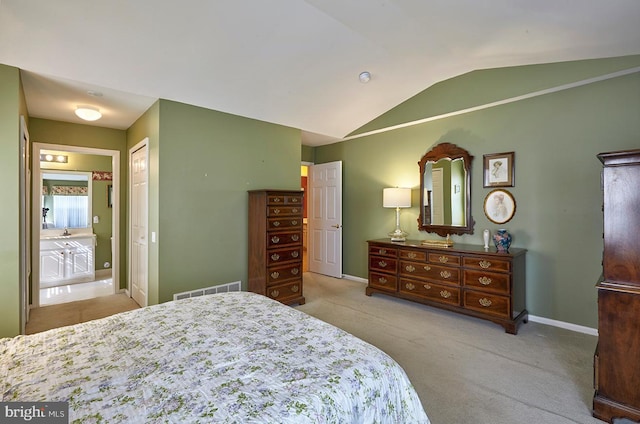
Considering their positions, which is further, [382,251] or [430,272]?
[382,251]

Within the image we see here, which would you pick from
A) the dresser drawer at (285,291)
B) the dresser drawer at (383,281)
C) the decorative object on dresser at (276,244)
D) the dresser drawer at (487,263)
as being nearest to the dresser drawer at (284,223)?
the decorative object on dresser at (276,244)

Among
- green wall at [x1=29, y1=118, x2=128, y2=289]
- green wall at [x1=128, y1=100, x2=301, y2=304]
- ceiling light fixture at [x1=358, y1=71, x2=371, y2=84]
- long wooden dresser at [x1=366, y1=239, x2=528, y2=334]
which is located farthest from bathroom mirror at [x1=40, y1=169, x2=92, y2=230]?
long wooden dresser at [x1=366, y1=239, x2=528, y2=334]

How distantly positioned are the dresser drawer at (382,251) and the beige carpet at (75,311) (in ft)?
10.8

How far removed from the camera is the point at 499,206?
3.72m

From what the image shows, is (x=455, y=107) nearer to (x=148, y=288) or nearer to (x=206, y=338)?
(x=206, y=338)

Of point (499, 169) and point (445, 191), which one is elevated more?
point (499, 169)

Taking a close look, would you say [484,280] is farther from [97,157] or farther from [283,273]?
[97,157]

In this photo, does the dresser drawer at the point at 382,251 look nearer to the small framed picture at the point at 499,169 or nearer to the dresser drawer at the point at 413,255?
the dresser drawer at the point at 413,255

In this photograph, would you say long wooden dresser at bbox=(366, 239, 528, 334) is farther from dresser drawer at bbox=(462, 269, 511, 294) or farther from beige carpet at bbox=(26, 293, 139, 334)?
beige carpet at bbox=(26, 293, 139, 334)

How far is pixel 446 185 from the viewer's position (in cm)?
421

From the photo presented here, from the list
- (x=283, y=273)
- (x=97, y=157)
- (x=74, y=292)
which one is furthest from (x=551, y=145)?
(x=97, y=157)

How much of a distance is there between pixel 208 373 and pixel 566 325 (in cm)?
378

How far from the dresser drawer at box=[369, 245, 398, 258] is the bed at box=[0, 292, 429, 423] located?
267cm

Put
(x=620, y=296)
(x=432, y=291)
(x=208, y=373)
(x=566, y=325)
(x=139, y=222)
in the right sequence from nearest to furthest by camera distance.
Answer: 1. (x=208, y=373)
2. (x=620, y=296)
3. (x=566, y=325)
4. (x=432, y=291)
5. (x=139, y=222)
